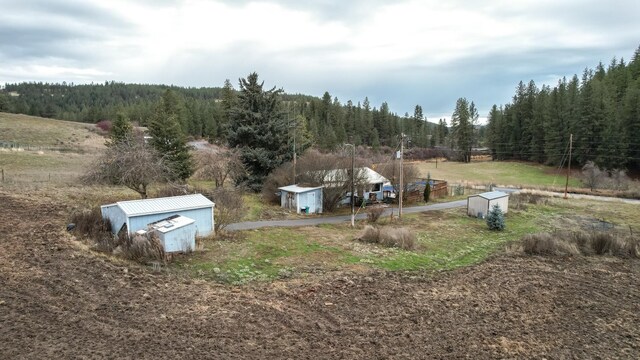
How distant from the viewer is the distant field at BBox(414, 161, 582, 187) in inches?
2382

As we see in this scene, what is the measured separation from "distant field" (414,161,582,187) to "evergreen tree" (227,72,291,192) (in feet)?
107

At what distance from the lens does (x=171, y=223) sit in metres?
17.0

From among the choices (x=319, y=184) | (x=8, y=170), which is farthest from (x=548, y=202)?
(x=8, y=170)

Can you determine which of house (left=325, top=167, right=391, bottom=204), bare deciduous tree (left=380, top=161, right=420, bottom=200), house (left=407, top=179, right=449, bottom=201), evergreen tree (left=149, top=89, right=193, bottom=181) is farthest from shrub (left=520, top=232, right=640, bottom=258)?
evergreen tree (left=149, top=89, right=193, bottom=181)

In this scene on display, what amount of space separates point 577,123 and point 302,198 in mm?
57274

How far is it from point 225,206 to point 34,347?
46.2 feet

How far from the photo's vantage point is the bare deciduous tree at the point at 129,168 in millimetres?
23734

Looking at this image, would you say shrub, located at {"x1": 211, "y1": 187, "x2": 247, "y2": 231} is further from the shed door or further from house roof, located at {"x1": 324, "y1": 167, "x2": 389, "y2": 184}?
house roof, located at {"x1": 324, "y1": 167, "x2": 389, "y2": 184}

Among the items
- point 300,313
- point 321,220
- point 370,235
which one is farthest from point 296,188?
point 300,313

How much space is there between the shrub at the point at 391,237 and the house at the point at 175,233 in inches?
338

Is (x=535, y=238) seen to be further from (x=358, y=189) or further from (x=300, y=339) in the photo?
(x=300, y=339)

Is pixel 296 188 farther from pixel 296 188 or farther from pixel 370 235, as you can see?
pixel 370 235

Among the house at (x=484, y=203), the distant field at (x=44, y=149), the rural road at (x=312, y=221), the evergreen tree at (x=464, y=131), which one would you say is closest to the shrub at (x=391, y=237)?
the rural road at (x=312, y=221)

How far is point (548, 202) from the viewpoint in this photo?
3775 centimetres
